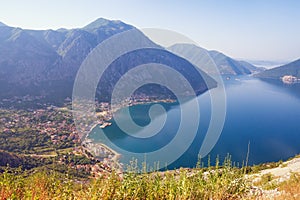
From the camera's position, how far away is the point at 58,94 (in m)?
50.3

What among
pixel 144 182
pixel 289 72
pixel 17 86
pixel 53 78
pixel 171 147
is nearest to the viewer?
pixel 144 182

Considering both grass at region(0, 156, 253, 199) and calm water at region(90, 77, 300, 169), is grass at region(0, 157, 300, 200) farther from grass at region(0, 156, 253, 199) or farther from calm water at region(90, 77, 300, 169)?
calm water at region(90, 77, 300, 169)

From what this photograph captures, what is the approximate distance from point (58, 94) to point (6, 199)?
52.2 metres

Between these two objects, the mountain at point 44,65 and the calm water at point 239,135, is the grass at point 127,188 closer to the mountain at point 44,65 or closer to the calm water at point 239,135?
the calm water at point 239,135

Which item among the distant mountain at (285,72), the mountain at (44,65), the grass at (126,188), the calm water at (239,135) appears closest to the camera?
the grass at (126,188)

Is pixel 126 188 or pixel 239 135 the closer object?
pixel 126 188

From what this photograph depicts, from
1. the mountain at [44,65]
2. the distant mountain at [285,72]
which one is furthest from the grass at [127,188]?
the distant mountain at [285,72]

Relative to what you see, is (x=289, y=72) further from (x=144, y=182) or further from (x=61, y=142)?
(x=144, y=182)

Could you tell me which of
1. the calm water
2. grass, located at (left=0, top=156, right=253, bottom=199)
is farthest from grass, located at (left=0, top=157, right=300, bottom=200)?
the calm water

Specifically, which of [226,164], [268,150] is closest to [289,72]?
[268,150]

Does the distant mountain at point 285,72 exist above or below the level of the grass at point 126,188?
below

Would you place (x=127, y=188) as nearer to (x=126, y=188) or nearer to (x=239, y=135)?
(x=126, y=188)

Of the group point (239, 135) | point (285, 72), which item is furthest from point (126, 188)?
point (285, 72)

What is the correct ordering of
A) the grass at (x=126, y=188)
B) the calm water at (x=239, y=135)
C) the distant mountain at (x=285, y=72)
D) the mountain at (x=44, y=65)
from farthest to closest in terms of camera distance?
the distant mountain at (x=285, y=72) → the mountain at (x=44, y=65) → the calm water at (x=239, y=135) → the grass at (x=126, y=188)
